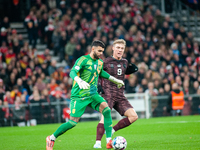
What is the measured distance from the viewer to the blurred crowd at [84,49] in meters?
15.8

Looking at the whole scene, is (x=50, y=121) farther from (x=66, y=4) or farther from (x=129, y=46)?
(x=66, y=4)

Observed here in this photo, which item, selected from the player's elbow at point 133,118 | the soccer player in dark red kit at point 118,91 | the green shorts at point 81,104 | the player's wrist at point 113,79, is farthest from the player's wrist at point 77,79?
the player's elbow at point 133,118

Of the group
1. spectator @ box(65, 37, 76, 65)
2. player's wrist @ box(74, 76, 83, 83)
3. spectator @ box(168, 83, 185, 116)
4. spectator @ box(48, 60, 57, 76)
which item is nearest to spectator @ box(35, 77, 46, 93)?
spectator @ box(48, 60, 57, 76)

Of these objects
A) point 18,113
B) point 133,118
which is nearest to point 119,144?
point 133,118

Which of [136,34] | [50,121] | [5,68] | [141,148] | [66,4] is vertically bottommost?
[50,121]

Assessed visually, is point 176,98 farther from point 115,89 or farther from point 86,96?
point 86,96

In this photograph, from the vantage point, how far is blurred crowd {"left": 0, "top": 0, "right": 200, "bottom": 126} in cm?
1579

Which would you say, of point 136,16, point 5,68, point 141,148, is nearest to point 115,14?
point 136,16

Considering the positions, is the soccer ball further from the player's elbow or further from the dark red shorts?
the dark red shorts

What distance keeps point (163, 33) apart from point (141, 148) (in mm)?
13813

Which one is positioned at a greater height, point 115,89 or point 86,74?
point 86,74

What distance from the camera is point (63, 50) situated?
18.5m

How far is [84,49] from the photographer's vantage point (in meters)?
18.1

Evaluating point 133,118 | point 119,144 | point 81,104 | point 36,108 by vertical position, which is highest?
point 81,104
